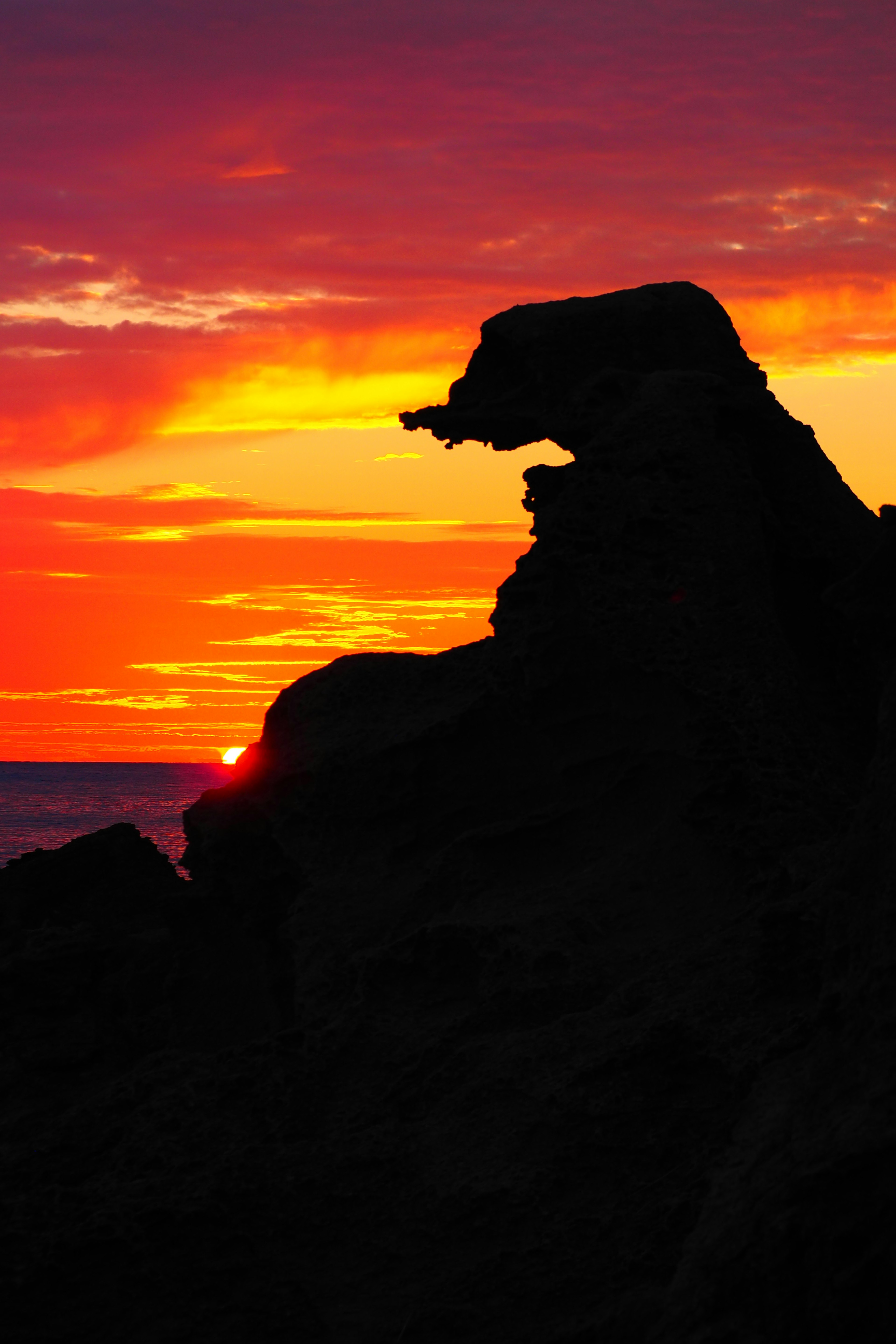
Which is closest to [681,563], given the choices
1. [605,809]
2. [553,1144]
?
→ [605,809]

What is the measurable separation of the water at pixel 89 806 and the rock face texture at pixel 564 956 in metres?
33.8

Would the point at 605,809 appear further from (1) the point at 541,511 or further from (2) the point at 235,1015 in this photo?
(2) the point at 235,1015

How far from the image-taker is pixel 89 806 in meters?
107

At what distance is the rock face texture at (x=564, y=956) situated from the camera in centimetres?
543

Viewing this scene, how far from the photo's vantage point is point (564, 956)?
8.01 meters

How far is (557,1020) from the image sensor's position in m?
7.77

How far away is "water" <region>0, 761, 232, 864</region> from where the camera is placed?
72375 mm

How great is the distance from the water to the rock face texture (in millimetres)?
33809

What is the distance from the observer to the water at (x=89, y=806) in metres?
72.4

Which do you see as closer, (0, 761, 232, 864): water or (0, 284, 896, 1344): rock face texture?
(0, 284, 896, 1344): rock face texture

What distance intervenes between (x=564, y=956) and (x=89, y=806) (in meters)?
104

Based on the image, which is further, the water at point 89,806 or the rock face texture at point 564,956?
the water at point 89,806

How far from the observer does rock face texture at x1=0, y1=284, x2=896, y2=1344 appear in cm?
543

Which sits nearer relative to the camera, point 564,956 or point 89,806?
point 564,956
